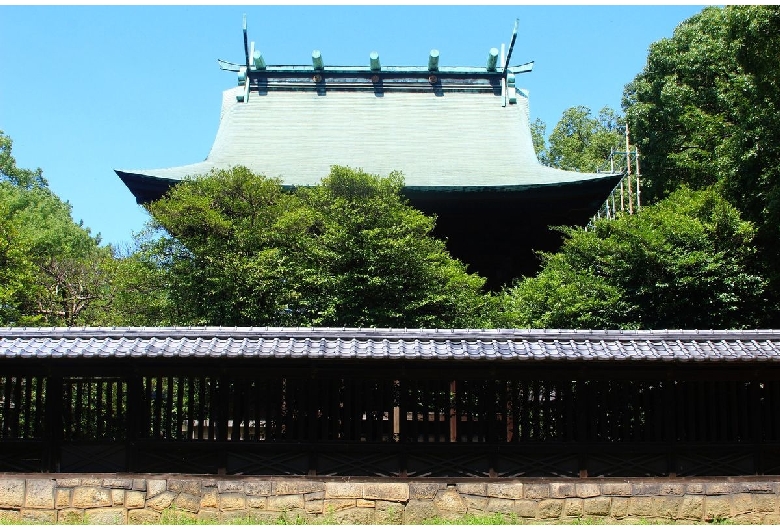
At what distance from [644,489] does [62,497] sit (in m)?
7.58

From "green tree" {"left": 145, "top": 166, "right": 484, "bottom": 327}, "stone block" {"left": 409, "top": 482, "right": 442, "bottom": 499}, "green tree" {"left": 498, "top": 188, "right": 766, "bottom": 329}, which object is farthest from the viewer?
"green tree" {"left": 498, "top": 188, "right": 766, "bottom": 329}

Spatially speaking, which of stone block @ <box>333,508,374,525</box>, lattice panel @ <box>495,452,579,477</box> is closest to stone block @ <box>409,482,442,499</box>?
lattice panel @ <box>495,452,579,477</box>

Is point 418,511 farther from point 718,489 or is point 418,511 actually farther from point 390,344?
point 718,489

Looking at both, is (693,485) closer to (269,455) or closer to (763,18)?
(269,455)

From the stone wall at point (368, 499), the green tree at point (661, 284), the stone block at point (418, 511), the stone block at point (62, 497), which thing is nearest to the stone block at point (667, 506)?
the stone wall at point (368, 499)

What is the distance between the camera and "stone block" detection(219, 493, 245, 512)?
9898 millimetres

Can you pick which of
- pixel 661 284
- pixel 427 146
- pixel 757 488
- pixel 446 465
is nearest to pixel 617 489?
pixel 757 488

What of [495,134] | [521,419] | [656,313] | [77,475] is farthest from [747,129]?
[77,475]

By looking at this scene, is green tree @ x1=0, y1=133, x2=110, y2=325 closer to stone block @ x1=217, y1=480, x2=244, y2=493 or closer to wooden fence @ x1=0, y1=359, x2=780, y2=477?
wooden fence @ x1=0, y1=359, x2=780, y2=477

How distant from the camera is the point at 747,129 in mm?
17516

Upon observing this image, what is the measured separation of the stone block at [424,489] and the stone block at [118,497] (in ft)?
12.3

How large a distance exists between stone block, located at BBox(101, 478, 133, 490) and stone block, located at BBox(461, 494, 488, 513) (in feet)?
14.3

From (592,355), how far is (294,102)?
57.8 feet

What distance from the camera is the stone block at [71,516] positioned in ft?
31.9
